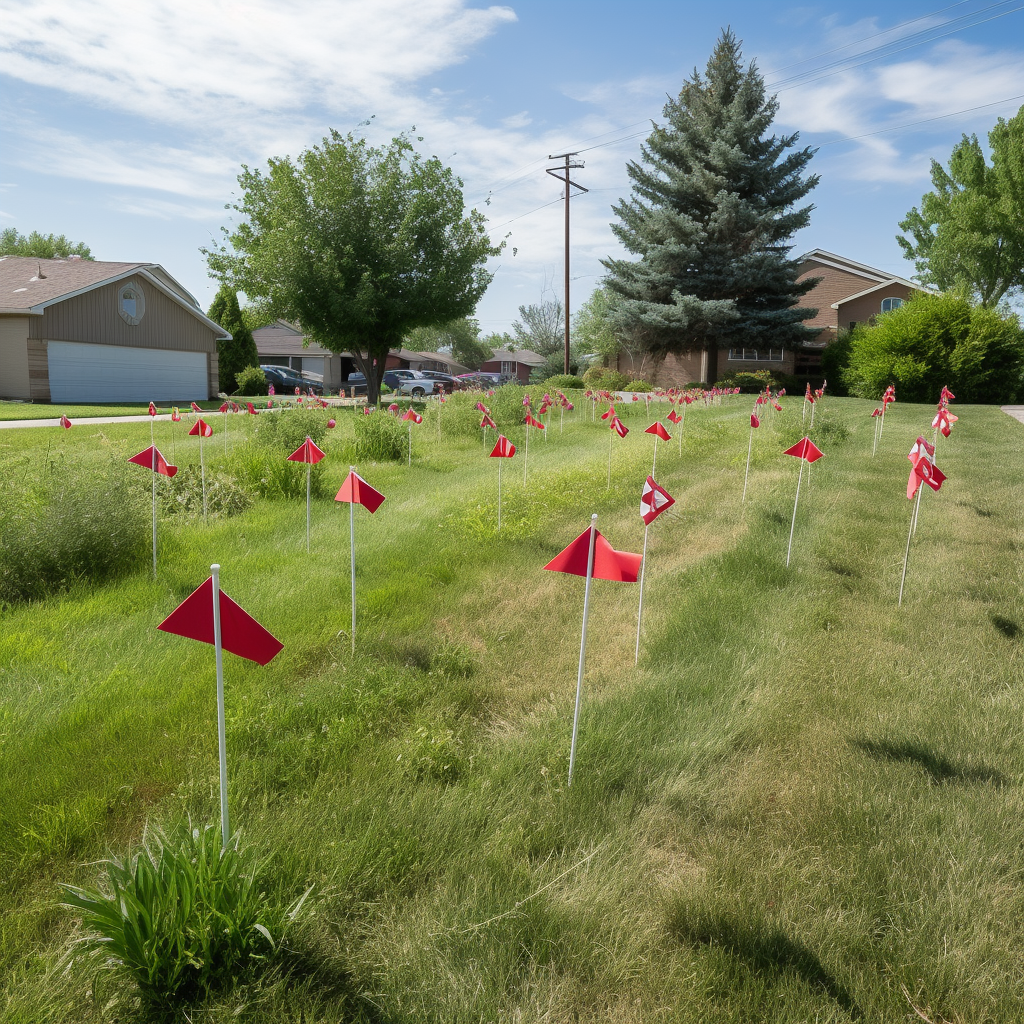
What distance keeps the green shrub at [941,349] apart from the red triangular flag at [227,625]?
89.3 ft

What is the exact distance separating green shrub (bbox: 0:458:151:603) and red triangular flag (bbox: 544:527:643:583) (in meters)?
4.56

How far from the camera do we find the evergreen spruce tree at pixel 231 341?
124 ft

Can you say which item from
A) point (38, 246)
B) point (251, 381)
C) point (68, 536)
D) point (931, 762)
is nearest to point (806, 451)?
point (931, 762)

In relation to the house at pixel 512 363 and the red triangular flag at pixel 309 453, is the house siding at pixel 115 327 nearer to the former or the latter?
the red triangular flag at pixel 309 453

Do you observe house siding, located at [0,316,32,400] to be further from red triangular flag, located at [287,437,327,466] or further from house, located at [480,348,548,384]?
house, located at [480,348,548,384]

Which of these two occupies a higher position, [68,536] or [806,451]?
[806,451]

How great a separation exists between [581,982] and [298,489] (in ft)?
27.8

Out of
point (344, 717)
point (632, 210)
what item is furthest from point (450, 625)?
point (632, 210)

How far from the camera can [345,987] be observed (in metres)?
2.47

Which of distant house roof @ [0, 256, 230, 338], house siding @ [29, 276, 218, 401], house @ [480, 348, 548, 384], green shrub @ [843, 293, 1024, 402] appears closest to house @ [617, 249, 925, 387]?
green shrub @ [843, 293, 1024, 402]

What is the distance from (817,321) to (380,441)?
107 ft

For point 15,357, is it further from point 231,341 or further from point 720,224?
point 720,224

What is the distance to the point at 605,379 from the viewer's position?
3647cm

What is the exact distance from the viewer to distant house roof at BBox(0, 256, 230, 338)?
2462 cm
